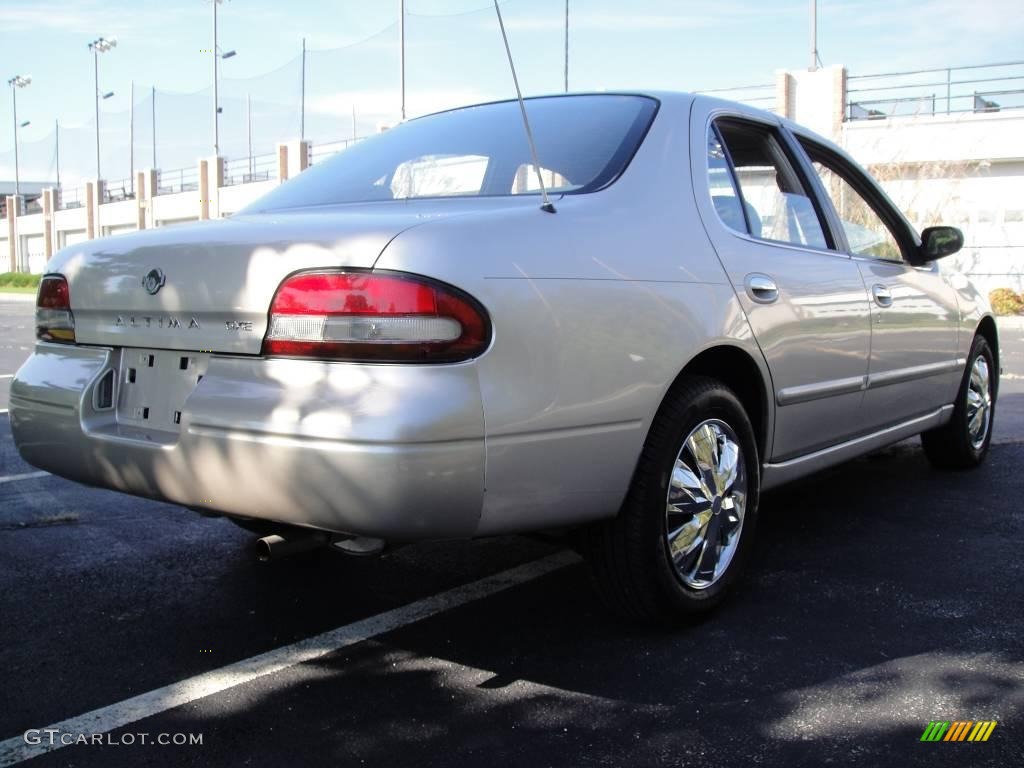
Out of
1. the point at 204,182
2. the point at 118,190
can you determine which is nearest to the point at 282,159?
the point at 204,182

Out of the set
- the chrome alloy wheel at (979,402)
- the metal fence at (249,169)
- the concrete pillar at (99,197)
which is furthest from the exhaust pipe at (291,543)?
the concrete pillar at (99,197)

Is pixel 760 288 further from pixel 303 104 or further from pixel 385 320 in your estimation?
pixel 303 104

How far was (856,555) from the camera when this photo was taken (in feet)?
13.2

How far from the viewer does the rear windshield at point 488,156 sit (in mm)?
3221

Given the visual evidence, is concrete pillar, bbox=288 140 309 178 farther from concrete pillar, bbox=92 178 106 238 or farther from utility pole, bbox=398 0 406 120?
concrete pillar, bbox=92 178 106 238

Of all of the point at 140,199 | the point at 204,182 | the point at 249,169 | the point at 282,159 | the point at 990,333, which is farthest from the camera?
the point at 140,199

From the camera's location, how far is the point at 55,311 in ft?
10.4

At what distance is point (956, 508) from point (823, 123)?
26.6m

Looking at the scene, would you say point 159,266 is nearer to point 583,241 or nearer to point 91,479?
point 91,479

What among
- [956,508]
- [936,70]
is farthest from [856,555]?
[936,70]

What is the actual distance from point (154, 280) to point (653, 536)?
1.53 meters

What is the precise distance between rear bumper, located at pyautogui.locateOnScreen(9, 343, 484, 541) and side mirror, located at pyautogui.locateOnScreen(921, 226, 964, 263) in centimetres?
313

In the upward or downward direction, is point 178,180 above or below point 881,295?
above

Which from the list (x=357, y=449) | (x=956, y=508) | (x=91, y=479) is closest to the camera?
(x=357, y=449)
